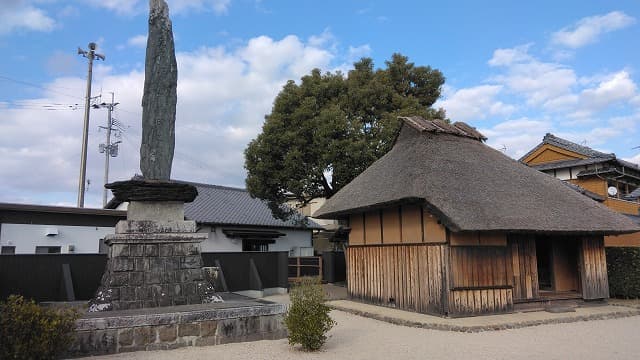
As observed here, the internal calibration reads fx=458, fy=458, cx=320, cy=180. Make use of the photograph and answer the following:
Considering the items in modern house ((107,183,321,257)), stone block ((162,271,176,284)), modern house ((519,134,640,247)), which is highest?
modern house ((519,134,640,247))

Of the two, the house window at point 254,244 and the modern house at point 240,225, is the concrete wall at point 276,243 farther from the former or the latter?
the house window at point 254,244

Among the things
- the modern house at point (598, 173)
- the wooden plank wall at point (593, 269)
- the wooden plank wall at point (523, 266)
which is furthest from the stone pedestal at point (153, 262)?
the modern house at point (598, 173)

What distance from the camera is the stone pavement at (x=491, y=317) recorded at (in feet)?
31.5

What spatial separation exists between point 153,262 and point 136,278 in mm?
366

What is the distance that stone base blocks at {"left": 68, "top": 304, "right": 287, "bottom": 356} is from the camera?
638 centimetres

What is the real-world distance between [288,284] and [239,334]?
9713 millimetres

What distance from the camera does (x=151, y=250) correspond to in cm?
778

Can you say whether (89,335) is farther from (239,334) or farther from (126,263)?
(239,334)

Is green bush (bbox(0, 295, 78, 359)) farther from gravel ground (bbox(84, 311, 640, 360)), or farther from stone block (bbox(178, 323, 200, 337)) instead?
stone block (bbox(178, 323, 200, 337))

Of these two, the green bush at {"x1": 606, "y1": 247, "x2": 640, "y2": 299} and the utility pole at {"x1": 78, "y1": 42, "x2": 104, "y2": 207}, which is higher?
the utility pole at {"x1": 78, "y1": 42, "x2": 104, "y2": 207}

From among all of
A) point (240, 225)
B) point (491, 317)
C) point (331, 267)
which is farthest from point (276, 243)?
point (491, 317)

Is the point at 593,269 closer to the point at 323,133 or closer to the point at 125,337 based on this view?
the point at 323,133

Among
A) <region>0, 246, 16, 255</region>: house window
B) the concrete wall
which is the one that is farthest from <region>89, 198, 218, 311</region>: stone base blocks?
the concrete wall

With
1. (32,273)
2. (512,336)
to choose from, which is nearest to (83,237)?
(32,273)
